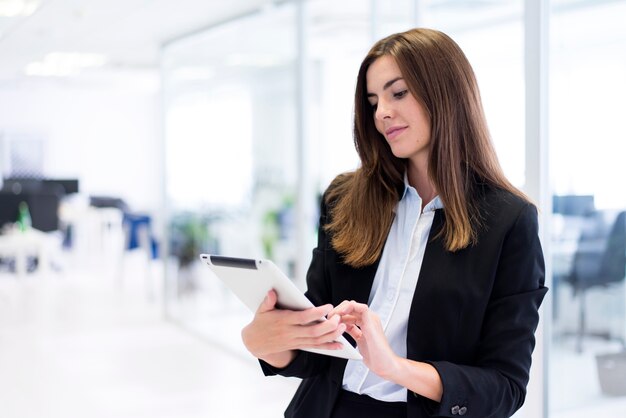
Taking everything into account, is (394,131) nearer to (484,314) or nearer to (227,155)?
(484,314)

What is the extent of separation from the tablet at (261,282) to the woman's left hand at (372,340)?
24mm

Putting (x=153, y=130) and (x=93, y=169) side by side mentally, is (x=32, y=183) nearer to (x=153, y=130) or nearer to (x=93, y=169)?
(x=93, y=169)

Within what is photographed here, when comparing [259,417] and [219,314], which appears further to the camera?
[219,314]

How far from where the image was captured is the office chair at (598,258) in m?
2.54

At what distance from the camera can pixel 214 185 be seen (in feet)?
18.7

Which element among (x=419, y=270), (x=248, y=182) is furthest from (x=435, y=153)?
(x=248, y=182)

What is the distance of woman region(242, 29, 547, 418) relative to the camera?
1.31 m

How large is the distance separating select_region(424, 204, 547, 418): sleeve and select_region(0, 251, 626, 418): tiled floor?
4.84 feet

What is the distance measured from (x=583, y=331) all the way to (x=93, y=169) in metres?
12.5

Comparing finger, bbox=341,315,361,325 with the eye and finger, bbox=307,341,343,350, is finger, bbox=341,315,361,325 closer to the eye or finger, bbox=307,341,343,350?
finger, bbox=307,341,343,350

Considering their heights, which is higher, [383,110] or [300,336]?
[383,110]

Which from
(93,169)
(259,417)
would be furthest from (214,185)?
(93,169)

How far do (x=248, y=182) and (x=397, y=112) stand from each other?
3818 millimetres

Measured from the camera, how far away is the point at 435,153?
144 centimetres
